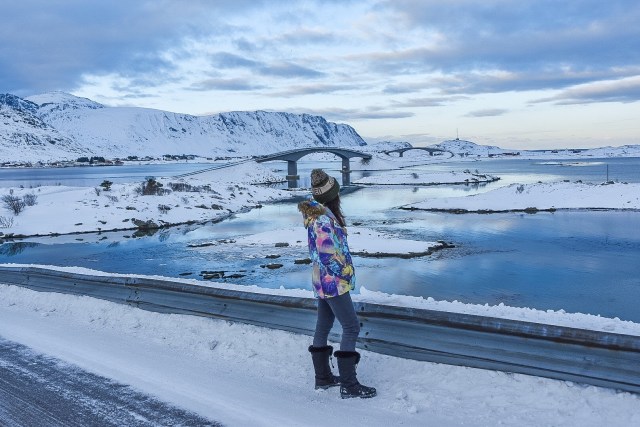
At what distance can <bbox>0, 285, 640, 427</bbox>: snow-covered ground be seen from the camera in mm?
4754

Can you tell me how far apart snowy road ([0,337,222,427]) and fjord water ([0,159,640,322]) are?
1197cm

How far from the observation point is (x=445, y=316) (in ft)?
18.0

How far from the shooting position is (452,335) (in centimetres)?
549

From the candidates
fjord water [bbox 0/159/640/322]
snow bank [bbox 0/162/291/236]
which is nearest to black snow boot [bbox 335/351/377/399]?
fjord water [bbox 0/159/640/322]

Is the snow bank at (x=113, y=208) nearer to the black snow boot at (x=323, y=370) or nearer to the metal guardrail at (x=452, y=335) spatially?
the metal guardrail at (x=452, y=335)

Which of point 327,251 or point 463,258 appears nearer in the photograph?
point 327,251

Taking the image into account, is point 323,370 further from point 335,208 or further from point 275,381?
point 335,208

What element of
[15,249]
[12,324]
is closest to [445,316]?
[12,324]

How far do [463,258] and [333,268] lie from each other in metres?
18.7

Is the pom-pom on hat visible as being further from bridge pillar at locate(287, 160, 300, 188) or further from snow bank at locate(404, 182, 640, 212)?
bridge pillar at locate(287, 160, 300, 188)

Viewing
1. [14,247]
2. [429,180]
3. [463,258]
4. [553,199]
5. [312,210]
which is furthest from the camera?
[429,180]

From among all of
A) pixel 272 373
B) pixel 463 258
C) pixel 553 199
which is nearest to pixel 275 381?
pixel 272 373

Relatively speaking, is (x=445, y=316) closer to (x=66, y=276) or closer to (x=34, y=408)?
(x=34, y=408)

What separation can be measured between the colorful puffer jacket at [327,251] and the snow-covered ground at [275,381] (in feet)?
3.47
